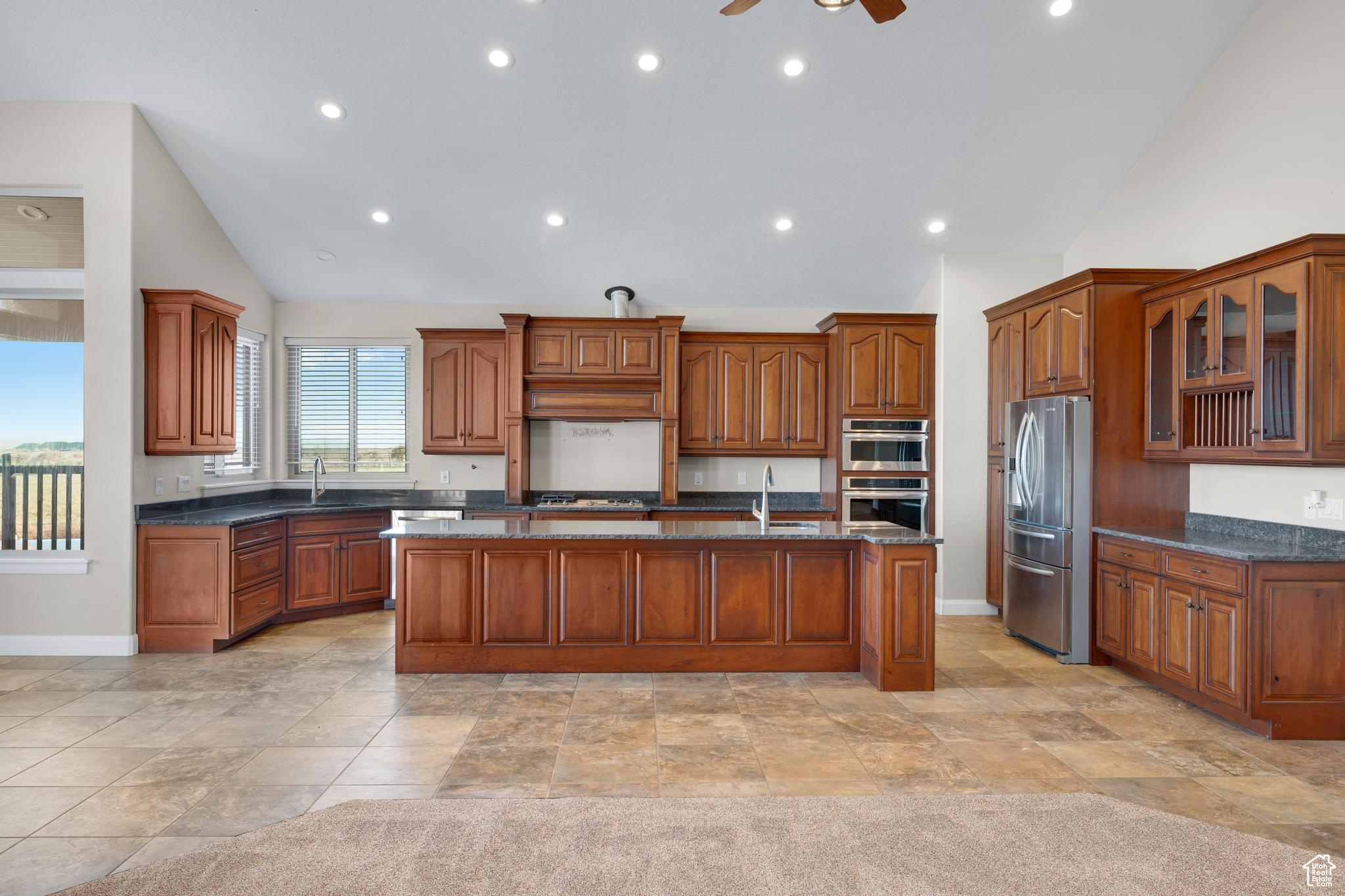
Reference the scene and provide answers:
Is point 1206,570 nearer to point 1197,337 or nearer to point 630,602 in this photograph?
point 1197,337

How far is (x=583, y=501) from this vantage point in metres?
6.91

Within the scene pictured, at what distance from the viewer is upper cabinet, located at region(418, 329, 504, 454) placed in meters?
6.83

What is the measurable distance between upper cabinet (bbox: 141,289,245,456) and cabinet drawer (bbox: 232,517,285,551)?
2.05 feet

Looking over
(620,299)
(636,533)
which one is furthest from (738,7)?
(620,299)

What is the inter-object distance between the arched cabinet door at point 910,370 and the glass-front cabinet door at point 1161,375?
6.13ft

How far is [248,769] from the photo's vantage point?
10.6 ft

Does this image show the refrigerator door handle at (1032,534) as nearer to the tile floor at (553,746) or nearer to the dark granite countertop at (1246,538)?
the dark granite countertop at (1246,538)

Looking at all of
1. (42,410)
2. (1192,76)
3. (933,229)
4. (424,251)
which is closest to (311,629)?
(42,410)

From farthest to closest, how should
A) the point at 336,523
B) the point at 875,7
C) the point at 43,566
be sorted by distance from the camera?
the point at 336,523, the point at 43,566, the point at 875,7

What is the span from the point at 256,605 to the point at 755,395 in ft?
14.5

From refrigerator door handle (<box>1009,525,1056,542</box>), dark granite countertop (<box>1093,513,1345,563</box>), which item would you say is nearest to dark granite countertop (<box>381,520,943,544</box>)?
refrigerator door handle (<box>1009,525,1056,542</box>)

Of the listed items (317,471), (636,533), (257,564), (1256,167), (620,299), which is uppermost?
(1256,167)

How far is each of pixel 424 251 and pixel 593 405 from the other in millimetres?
1974

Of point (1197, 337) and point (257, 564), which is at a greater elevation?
point (1197, 337)
